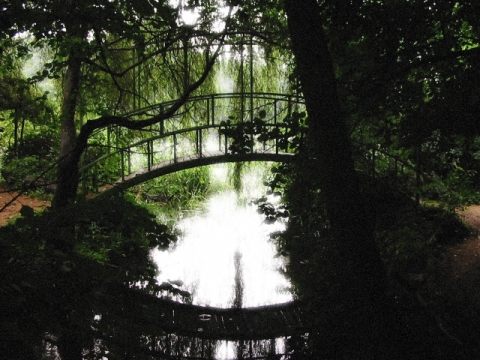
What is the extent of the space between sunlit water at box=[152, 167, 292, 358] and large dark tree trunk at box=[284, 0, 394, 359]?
2.58 meters

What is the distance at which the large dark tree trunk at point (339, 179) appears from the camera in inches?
112

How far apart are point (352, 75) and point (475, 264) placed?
11.7 ft

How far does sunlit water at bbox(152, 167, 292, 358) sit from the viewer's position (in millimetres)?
6828

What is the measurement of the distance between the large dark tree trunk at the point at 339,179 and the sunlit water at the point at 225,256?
2581 mm

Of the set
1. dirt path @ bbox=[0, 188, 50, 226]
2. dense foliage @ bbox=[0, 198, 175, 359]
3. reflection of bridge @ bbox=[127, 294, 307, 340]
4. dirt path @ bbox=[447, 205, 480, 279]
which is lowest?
dense foliage @ bbox=[0, 198, 175, 359]

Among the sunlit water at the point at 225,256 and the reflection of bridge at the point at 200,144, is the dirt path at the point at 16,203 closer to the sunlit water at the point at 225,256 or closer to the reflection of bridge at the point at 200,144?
the reflection of bridge at the point at 200,144

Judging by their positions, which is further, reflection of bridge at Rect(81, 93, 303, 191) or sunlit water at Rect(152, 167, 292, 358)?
sunlit water at Rect(152, 167, 292, 358)

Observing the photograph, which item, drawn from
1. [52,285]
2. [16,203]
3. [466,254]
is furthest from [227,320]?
[52,285]

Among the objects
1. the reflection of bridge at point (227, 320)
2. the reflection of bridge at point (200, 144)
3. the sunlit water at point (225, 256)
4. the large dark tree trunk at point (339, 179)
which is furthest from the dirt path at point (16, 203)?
the large dark tree trunk at point (339, 179)

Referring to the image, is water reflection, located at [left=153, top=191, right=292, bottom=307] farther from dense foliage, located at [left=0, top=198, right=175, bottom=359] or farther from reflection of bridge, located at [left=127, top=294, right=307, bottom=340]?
dense foliage, located at [left=0, top=198, right=175, bottom=359]

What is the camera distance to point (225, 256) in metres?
8.35

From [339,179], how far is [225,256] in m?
5.68

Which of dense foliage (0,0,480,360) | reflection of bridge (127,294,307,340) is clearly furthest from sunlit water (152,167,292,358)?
dense foliage (0,0,480,360)

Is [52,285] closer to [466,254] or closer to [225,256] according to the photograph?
[466,254]
